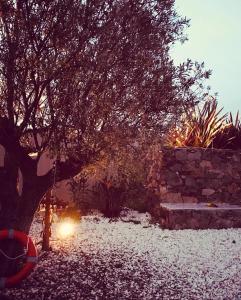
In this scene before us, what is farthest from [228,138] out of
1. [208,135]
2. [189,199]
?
[189,199]

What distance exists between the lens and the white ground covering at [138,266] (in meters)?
5.82

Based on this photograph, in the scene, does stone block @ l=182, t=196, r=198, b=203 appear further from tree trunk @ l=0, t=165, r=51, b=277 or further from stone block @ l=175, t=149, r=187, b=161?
tree trunk @ l=0, t=165, r=51, b=277

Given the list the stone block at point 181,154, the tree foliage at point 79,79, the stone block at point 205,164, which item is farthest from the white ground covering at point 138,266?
the stone block at point 181,154

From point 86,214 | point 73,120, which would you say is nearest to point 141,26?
point 73,120

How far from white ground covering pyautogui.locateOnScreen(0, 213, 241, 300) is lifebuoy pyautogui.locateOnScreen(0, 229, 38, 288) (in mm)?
149

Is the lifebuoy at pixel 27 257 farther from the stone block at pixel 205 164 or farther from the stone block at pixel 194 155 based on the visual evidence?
the stone block at pixel 205 164

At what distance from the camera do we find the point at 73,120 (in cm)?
549

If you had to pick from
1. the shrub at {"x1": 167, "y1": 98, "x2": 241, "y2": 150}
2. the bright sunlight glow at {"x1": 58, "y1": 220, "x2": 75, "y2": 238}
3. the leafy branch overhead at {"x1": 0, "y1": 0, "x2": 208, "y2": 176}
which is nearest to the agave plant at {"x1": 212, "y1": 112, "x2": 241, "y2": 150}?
the shrub at {"x1": 167, "y1": 98, "x2": 241, "y2": 150}

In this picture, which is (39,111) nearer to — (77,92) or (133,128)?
(77,92)

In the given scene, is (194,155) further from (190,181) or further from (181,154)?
(190,181)

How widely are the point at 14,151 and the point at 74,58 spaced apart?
179cm

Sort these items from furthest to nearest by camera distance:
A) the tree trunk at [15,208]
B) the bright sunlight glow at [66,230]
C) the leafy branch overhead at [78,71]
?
the bright sunlight glow at [66,230] → the tree trunk at [15,208] → the leafy branch overhead at [78,71]

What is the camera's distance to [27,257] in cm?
605

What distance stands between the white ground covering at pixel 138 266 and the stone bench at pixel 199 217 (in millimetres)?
338
